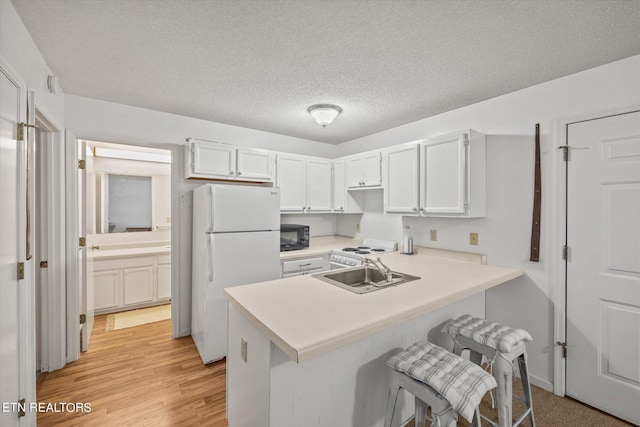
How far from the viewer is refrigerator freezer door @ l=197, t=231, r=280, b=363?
2512mm

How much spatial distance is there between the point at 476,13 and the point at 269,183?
8.42ft

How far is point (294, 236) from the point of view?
3506 millimetres

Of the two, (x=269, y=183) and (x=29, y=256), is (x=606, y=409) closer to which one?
(x=269, y=183)

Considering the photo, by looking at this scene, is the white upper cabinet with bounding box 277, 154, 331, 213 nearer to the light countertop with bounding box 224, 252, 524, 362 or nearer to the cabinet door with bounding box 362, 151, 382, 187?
the cabinet door with bounding box 362, 151, 382, 187

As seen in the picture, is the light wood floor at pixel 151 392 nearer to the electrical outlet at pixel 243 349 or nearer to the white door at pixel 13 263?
the white door at pixel 13 263

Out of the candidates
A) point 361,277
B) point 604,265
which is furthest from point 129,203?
point 604,265

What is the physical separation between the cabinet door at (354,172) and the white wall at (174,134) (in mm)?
1189

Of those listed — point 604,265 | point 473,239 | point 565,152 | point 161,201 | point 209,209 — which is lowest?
point 604,265

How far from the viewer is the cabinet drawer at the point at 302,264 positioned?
3.09 metres

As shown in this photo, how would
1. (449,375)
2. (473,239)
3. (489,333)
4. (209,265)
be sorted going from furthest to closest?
1. (473,239)
2. (209,265)
3. (489,333)
4. (449,375)

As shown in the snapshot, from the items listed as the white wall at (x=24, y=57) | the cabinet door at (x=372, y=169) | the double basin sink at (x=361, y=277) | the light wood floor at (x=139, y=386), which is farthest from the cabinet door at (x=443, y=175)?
the white wall at (x=24, y=57)

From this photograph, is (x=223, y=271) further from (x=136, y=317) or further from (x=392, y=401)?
(x=136, y=317)

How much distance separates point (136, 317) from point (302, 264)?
7.57 feet

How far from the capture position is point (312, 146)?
4.12 metres
